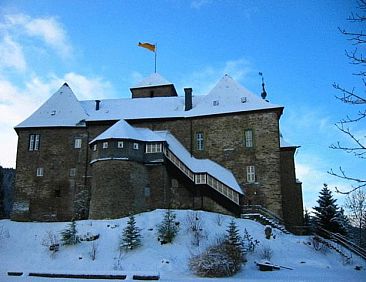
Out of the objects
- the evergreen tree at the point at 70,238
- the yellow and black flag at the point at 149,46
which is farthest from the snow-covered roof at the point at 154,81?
the evergreen tree at the point at 70,238

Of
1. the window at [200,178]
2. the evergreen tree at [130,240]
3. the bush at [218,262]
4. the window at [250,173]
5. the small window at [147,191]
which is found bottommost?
the bush at [218,262]

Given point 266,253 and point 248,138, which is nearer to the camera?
point 266,253

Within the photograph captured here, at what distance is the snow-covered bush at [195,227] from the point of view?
2146 cm

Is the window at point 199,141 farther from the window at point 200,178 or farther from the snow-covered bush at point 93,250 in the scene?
the snow-covered bush at point 93,250

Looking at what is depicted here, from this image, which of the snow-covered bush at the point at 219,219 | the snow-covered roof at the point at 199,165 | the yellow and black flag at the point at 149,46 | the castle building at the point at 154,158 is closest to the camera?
the snow-covered bush at the point at 219,219

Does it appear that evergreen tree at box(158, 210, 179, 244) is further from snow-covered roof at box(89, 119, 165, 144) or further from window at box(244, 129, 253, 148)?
window at box(244, 129, 253, 148)

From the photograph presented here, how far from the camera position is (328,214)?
33.7 meters

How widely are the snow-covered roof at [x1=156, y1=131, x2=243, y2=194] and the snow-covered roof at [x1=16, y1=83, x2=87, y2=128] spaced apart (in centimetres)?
790

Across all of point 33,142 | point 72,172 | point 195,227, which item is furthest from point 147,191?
point 33,142

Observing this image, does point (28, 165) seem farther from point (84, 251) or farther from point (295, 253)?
point (295, 253)

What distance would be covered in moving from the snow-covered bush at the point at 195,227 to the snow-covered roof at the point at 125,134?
8.36 m

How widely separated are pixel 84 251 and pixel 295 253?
399 inches

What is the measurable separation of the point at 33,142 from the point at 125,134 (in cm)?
1020

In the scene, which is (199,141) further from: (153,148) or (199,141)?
(153,148)
